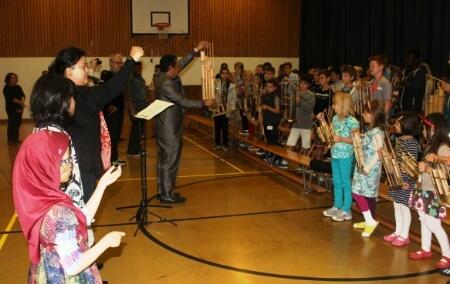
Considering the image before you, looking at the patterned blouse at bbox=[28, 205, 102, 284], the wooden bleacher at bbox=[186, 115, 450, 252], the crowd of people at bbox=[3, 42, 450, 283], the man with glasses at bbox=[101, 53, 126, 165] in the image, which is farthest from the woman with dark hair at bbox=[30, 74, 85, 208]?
the man with glasses at bbox=[101, 53, 126, 165]

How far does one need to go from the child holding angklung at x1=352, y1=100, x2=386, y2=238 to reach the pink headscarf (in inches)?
143

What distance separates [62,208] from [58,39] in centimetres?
1564

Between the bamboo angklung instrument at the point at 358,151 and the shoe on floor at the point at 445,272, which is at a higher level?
the bamboo angklung instrument at the point at 358,151

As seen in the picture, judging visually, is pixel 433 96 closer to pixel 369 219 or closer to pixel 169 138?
pixel 369 219

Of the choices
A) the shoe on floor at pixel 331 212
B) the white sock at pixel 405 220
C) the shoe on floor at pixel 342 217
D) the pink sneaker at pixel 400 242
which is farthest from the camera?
the shoe on floor at pixel 331 212

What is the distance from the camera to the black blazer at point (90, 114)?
332 centimetres

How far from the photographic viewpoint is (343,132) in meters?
5.44

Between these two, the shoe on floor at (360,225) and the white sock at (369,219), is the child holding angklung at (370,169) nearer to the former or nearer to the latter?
the white sock at (369,219)

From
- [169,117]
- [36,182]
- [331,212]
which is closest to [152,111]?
[169,117]

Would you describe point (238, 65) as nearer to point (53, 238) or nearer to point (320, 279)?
point (320, 279)

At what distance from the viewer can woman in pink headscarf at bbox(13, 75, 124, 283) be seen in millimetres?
1961

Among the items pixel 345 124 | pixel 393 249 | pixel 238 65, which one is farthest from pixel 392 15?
pixel 393 249

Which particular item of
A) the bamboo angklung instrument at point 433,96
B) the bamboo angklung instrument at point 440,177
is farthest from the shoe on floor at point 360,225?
the bamboo angklung instrument at point 433,96

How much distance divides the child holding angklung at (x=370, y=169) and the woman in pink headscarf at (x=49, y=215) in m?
3.53
